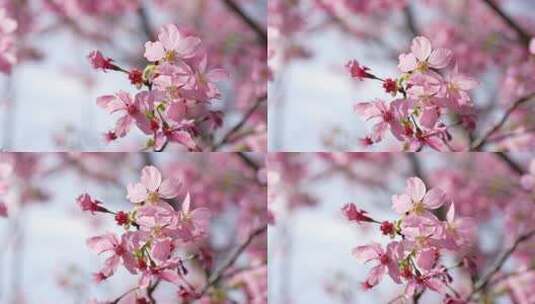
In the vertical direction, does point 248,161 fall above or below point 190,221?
above

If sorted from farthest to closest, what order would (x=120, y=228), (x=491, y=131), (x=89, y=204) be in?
(x=491, y=131)
(x=120, y=228)
(x=89, y=204)

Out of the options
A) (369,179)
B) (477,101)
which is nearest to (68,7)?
(369,179)

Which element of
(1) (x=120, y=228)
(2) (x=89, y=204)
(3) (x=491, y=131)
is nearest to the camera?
(2) (x=89, y=204)

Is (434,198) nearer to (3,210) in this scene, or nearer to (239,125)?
(239,125)

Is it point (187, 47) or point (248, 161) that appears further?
point (248, 161)

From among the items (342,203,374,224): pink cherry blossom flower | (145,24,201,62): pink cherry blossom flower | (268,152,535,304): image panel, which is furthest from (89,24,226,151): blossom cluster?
(342,203,374,224): pink cherry blossom flower

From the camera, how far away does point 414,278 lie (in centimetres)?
175

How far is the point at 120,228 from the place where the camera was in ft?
5.97

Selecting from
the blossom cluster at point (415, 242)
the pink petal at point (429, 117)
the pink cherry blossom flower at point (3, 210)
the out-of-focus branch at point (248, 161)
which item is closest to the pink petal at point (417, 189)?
the blossom cluster at point (415, 242)

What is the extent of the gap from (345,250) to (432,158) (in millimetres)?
260

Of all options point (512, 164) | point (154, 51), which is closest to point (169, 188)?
point (154, 51)

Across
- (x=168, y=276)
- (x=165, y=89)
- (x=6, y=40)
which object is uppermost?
(x=6, y=40)

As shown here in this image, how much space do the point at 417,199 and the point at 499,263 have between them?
299 millimetres

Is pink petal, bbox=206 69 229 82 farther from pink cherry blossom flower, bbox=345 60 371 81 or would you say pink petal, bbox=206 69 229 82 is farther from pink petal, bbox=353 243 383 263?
pink petal, bbox=353 243 383 263
